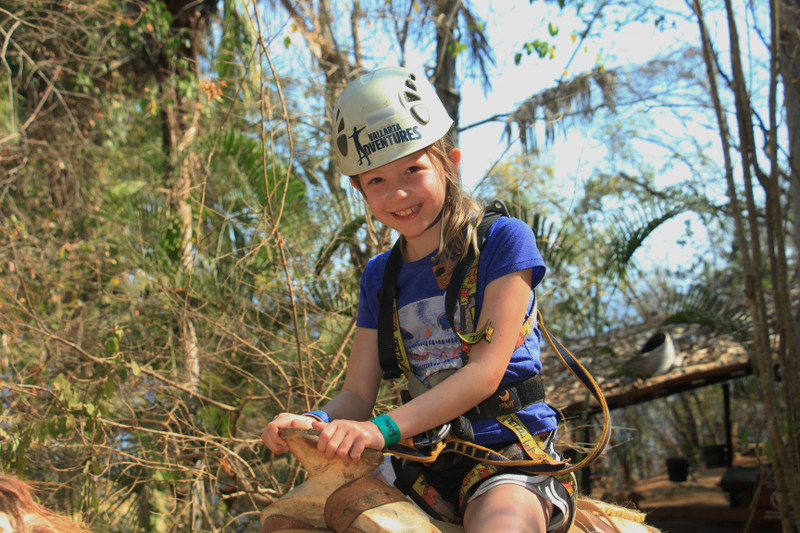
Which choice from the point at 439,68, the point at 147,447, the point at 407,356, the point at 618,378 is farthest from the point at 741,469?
the point at 407,356

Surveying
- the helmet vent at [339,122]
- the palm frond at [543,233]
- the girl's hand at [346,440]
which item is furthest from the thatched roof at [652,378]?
the girl's hand at [346,440]

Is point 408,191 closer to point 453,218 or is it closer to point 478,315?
point 453,218

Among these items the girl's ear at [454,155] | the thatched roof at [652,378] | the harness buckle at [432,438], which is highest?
the girl's ear at [454,155]

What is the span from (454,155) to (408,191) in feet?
0.95

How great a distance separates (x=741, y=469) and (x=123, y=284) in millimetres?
7984

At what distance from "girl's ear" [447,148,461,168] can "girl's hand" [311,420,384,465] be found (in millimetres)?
1028

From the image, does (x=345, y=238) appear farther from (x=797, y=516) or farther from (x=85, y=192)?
(x=85, y=192)

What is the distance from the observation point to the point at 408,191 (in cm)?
220

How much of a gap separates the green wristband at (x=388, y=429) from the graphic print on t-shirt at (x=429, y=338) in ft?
1.37

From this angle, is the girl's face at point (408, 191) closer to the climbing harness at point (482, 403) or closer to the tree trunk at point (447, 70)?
the climbing harness at point (482, 403)

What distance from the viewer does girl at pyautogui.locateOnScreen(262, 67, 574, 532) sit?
194 centimetres

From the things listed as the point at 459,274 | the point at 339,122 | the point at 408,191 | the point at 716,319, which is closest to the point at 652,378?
the point at 716,319

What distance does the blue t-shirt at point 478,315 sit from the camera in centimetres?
208

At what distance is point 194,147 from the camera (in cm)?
701
